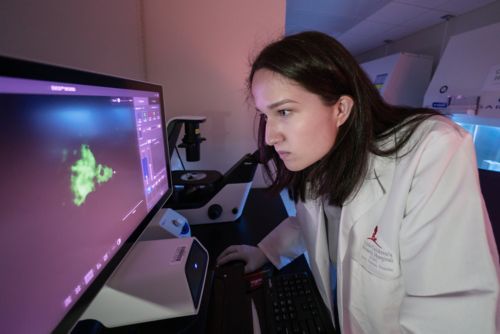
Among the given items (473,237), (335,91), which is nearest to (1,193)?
(335,91)

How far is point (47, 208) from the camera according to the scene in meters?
0.27

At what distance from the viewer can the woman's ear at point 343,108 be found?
0.58 metres

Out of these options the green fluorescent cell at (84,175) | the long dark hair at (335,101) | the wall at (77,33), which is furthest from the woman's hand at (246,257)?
the wall at (77,33)

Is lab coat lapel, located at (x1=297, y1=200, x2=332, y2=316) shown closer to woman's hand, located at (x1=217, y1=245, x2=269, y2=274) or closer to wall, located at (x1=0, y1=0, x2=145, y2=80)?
woman's hand, located at (x1=217, y1=245, x2=269, y2=274)

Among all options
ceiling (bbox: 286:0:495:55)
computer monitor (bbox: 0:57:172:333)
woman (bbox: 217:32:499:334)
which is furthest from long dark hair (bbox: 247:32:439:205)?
ceiling (bbox: 286:0:495:55)

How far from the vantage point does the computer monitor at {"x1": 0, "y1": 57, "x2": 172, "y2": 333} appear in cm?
23

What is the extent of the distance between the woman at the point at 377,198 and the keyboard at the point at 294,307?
0.10 meters

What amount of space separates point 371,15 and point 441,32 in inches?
41.5

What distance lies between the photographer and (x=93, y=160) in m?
0.36

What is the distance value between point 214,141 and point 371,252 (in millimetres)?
845

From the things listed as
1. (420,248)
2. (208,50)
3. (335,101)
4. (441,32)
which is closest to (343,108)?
(335,101)

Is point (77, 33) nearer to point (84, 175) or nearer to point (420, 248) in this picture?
point (84, 175)

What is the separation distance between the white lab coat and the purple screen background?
20.7 inches

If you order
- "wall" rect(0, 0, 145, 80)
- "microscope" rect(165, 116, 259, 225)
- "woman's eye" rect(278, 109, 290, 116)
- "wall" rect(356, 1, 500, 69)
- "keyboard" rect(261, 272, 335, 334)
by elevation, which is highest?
"wall" rect(356, 1, 500, 69)
